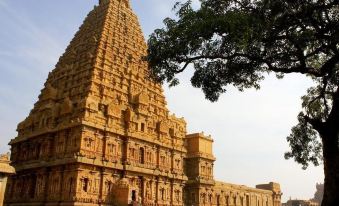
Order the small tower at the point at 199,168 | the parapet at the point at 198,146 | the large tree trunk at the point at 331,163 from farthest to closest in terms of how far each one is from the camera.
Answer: the parapet at the point at 198,146, the small tower at the point at 199,168, the large tree trunk at the point at 331,163

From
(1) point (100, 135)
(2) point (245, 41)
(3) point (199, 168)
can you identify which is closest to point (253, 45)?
(2) point (245, 41)

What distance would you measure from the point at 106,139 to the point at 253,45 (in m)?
23.8

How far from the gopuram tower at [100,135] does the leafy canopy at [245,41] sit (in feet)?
63.3

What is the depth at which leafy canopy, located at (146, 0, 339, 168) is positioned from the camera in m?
13.4

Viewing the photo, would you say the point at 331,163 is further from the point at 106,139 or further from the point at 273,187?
the point at 273,187

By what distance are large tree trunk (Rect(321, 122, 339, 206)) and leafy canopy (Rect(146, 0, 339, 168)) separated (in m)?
0.46

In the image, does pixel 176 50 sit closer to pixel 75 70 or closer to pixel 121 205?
pixel 121 205

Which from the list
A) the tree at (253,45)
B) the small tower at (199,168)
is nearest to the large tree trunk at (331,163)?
the tree at (253,45)

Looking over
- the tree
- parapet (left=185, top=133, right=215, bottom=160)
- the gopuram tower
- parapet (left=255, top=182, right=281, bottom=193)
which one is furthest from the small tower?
the tree

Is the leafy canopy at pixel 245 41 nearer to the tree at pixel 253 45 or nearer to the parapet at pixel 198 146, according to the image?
the tree at pixel 253 45

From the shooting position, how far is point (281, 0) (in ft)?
43.4

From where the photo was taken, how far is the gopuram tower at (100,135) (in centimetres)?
3325

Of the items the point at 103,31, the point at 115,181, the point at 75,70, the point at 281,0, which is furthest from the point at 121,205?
the point at 281,0

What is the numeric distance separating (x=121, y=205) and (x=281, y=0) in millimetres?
25397
